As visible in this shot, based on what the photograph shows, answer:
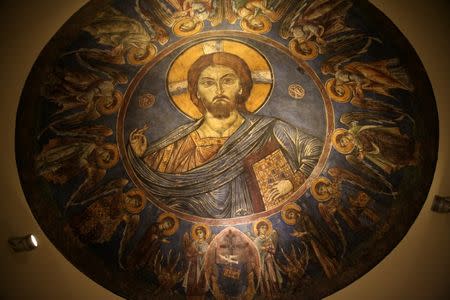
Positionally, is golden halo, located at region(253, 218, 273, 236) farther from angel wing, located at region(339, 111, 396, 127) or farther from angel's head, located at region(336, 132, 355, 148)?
angel wing, located at region(339, 111, 396, 127)

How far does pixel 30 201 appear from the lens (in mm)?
10508

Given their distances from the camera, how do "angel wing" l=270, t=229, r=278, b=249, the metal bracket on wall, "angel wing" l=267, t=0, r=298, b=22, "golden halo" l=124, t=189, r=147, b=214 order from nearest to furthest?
the metal bracket on wall < "angel wing" l=267, t=0, r=298, b=22 < "golden halo" l=124, t=189, r=147, b=214 < "angel wing" l=270, t=229, r=278, b=249

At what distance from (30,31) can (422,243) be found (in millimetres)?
7978

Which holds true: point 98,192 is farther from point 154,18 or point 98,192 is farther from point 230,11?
point 230,11

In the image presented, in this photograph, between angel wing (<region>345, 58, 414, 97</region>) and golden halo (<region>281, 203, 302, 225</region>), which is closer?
angel wing (<region>345, 58, 414, 97</region>)

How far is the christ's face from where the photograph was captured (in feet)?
38.3

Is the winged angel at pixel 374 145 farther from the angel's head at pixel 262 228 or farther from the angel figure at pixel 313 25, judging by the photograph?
the angel's head at pixel 262 228

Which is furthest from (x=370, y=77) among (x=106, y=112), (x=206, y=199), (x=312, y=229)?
(x=106, y=112)

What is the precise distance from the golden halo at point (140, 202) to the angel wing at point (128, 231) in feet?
0.41

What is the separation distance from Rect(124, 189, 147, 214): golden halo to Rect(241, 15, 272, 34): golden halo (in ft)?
12.9

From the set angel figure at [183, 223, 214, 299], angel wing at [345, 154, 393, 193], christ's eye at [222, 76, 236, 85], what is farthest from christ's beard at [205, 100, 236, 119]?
angel wing at [345, 154, 393, 193]

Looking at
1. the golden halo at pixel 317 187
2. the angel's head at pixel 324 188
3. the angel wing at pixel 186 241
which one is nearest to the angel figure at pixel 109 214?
the angel wing at pixel 186 241

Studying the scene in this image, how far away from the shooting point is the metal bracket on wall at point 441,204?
1021cm

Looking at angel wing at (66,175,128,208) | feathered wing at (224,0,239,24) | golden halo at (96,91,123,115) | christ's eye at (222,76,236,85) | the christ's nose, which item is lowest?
angel wing at (66,175,128,208)
